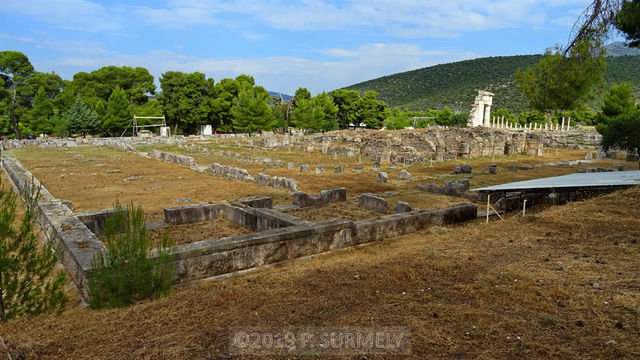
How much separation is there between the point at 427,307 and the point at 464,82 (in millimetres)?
115132

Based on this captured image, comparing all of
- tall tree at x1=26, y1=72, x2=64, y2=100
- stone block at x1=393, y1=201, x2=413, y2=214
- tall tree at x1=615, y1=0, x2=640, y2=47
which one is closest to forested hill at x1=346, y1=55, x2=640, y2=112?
tall tree at x1=26, y1=72, x2=64, y2=100

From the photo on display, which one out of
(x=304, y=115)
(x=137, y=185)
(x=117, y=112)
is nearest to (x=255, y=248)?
(x=137, y=185)

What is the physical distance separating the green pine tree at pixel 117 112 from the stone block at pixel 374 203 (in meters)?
49.7

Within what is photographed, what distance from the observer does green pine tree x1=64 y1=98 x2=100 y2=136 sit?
50.1 m

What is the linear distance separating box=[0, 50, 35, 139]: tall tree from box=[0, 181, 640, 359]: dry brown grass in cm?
5511

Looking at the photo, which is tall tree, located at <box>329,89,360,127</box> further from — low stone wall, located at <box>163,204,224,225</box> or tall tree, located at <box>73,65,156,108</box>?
Answer: low stone wall, located at <box>163,204,224,225</box>

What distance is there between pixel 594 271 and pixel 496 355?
10.2 ft

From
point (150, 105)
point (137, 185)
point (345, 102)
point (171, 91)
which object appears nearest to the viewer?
point (137, 185)

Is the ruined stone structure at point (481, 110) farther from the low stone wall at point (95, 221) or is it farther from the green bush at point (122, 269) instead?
the green bush at point (122, 269)

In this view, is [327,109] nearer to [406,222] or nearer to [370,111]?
[370,111]

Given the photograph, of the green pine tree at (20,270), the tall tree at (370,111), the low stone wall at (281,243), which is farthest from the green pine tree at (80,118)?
the green pine tree at (20,270)

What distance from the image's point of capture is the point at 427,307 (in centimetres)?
470

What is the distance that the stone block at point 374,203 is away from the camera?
12072 mm

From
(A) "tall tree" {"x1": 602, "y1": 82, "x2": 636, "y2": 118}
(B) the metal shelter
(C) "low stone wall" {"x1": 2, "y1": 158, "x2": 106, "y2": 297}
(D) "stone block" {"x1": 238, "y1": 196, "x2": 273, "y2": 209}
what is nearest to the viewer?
(C) "low stone wall" {"x1": 2, "y1": 158, "x2": 106, "y2": 297}
